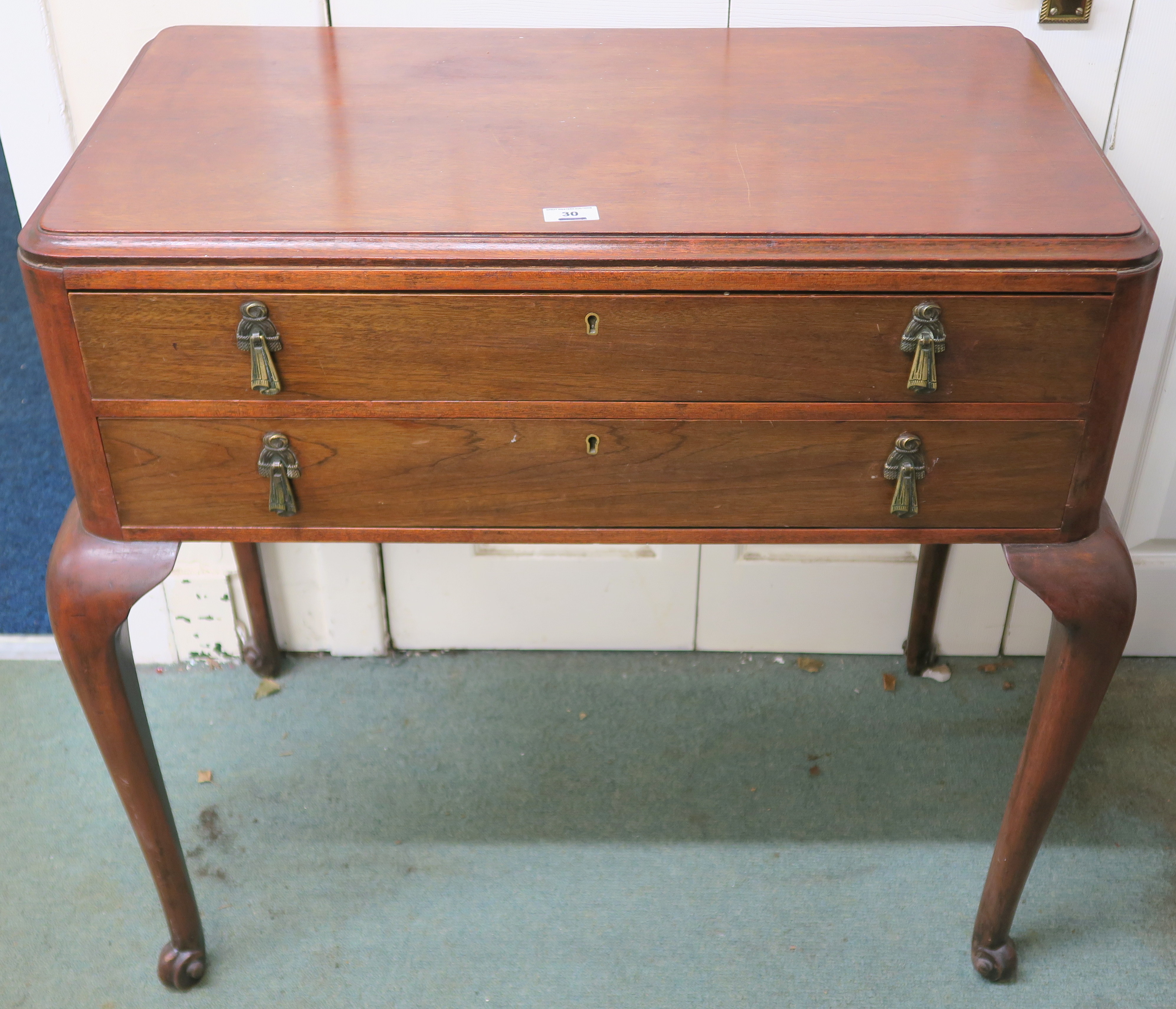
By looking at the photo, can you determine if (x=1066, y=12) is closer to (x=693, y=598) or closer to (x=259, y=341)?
(x=693, y=598)

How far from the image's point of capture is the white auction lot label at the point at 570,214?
1.05 metres

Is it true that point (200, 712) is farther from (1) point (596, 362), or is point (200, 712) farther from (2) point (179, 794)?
(1) point (596, 362)

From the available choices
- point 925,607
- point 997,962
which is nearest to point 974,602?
point 925,607

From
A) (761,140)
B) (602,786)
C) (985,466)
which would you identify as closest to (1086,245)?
(985,466)

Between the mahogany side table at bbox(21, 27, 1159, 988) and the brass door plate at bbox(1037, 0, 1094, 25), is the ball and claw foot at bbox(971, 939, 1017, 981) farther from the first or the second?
the brass door plate at bbox(1037, 0, 1094, 25)

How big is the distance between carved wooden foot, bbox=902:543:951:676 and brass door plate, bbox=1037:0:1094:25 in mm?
726

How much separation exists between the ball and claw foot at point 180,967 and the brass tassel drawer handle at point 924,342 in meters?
1.08

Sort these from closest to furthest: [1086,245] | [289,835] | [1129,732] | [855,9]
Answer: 1. [1086,245]
2. [855,9]
3. [289,835]
4. [1129,732]

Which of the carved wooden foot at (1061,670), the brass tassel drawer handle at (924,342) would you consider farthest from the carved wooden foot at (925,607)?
the brass tassel drawer handle at (924,342)

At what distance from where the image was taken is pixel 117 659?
3.99 feet

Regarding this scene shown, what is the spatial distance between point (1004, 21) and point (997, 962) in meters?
1.18

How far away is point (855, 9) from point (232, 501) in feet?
3.30

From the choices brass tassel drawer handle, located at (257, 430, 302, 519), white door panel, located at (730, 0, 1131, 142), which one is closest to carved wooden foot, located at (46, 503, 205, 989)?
brass tassel drawer handle, located at (257, 430, 302, 519)

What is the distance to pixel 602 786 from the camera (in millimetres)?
1721
